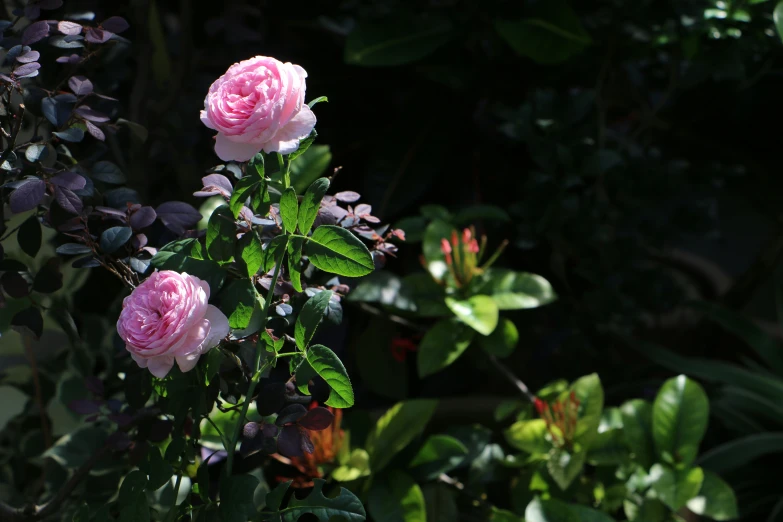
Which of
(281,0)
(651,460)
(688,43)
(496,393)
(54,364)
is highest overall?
(688,43)

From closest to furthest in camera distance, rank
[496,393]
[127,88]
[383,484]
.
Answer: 1. [383,484]
2. [127,88]
3. [496,393]

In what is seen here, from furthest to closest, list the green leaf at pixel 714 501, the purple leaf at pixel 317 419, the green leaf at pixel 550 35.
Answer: the green leaf at pixel 550 35, the green leaf at pixel 714 501, the purple leaf at pixel 317 419

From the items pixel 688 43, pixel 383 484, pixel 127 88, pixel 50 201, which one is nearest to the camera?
pixel 50 201

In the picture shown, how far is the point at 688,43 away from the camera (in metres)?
1.29

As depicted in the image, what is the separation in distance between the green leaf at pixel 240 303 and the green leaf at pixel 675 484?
62cm

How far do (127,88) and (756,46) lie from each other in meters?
1.19

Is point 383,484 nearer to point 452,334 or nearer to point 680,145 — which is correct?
point 452,334

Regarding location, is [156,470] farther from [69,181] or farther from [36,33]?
[36,33]

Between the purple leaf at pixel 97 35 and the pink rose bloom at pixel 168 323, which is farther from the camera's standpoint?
the purple leaf at pixel 97 35

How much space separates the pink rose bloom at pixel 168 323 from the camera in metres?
0.64

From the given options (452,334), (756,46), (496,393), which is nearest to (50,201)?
(452,334)

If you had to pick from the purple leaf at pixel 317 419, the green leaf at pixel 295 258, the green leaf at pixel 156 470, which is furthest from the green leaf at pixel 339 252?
the green leaf at pixel 156 470

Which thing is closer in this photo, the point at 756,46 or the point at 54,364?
the point at 54,364

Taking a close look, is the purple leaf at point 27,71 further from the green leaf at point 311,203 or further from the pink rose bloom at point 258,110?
the green leaf at point 311,203
